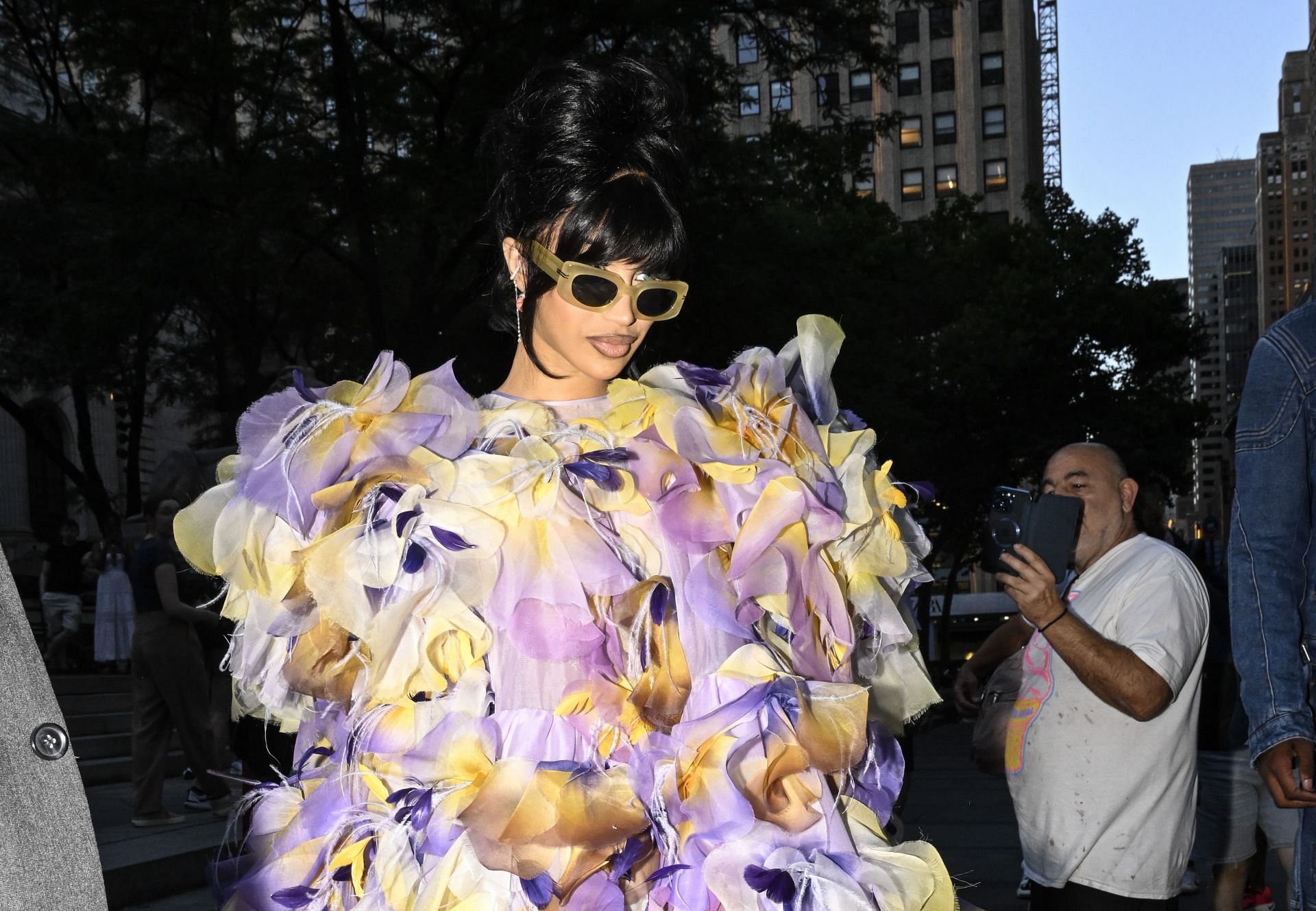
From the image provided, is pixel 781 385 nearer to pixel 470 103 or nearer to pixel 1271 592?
pixel 1271 592

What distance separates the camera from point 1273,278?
142750 millimetres

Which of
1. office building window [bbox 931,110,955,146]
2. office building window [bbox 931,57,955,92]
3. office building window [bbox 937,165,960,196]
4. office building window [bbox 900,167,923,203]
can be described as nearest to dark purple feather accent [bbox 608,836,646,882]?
office building window [bbox 937,165,960,196]

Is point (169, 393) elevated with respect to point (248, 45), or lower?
lower

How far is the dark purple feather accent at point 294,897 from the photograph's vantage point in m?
1.82

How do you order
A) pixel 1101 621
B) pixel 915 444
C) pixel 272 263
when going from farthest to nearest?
1. pixel 915 444
2. pixel 272 263
3. pixel 1101 621

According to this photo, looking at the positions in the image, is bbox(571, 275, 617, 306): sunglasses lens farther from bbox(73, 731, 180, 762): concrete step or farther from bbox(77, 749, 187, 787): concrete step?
bbox(73, 731, 180, 762): concrete step

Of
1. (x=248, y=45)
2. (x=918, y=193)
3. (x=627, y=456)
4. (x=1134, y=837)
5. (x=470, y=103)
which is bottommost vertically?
(x=1134, y=837)

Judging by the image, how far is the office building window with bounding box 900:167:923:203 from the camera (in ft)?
218

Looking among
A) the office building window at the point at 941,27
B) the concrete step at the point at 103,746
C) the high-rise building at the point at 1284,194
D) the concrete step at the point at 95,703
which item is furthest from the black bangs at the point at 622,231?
the high-rise building at the point at 1284,194

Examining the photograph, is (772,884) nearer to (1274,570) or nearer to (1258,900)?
(1274,570)

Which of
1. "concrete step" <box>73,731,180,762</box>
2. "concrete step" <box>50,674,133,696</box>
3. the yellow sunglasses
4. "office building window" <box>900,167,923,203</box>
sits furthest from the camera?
"office building window" <box>900,167,923,203</box>

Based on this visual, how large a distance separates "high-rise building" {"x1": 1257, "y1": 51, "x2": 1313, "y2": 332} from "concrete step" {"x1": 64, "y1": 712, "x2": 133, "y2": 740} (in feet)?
394

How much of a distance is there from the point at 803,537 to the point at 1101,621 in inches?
82.0

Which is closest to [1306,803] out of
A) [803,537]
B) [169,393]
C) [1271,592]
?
[1271,592]
